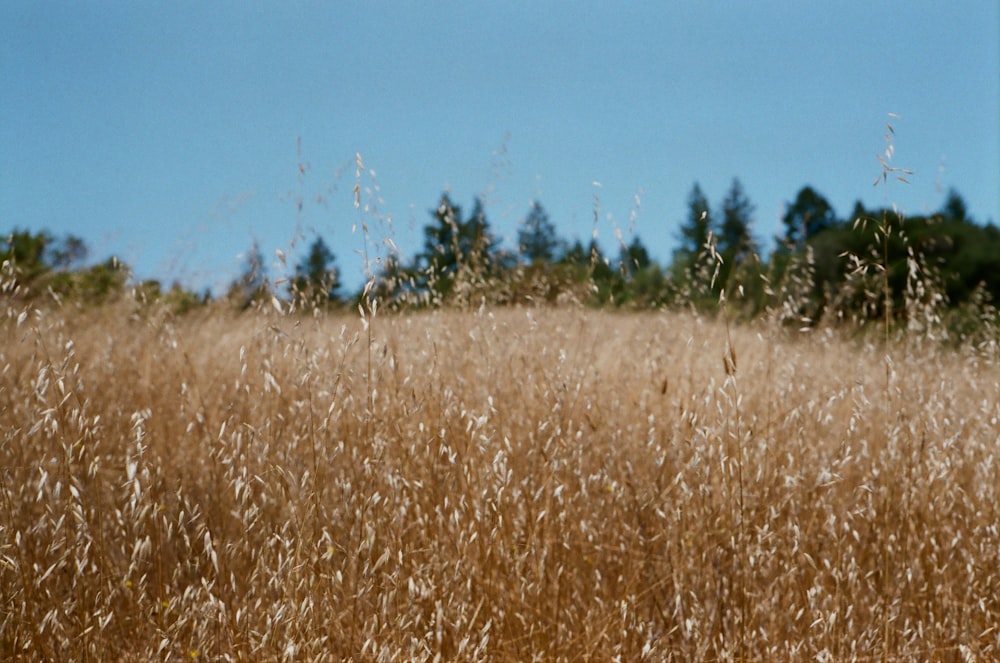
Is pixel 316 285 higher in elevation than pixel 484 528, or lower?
higher

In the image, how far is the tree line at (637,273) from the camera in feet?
11.5

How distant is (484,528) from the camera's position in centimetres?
229

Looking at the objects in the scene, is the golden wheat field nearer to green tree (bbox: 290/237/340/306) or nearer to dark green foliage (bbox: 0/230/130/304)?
green tree (bbox: 290/237/340/306)

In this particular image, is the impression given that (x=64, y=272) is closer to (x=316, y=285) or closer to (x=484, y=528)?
(x=316, y=285)

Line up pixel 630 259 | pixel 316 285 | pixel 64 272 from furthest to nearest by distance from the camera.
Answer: pixel 64 272, pixel 316 285, pixel 630 259

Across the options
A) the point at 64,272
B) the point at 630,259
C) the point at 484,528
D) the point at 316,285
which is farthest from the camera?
the point at 64,272

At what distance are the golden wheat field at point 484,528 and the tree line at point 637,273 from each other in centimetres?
40

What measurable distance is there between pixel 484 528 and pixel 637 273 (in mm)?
8866

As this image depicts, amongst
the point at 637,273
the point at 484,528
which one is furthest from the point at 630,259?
the point at 637,273

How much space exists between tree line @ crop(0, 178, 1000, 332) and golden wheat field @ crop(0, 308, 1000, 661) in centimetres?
40

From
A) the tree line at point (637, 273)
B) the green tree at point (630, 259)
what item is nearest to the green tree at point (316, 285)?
the tree line at point (637, 273)

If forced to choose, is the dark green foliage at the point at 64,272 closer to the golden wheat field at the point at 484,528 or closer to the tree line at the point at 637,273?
the tree line at the point at 637,273

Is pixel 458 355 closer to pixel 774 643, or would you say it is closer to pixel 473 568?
pixel 473 568

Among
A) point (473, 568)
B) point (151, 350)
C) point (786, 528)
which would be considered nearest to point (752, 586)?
point (786, 528)
